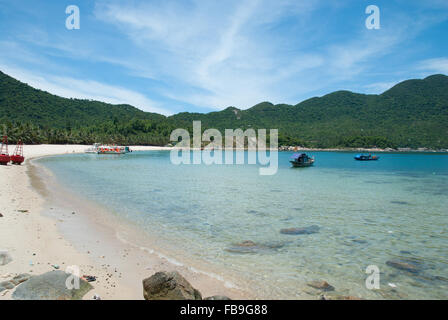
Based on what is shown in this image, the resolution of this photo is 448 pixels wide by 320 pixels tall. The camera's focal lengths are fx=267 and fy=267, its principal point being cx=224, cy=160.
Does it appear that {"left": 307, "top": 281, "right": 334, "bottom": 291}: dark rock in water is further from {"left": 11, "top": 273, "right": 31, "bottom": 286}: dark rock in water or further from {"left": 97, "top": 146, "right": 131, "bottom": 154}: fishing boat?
{"left": 97, "top": 146, "right": 131, "bottom": 154}: fishing boat

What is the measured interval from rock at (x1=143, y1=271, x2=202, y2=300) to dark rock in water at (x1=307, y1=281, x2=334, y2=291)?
351 cm

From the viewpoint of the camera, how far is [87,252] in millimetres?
9289

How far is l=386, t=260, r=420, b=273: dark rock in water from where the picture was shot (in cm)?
899

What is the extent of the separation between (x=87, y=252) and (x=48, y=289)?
3.52 m

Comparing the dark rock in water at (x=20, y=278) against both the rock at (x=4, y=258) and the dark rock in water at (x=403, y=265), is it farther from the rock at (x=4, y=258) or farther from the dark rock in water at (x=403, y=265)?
the dark rock in water at (x=403, y=265)

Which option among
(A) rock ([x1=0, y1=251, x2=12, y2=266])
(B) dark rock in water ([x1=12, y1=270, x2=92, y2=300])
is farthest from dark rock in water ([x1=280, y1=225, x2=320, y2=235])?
(A) rock ([x1=0, y1=251, x2=12, y2=266])

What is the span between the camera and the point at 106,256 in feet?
29.8

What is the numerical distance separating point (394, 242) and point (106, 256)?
11.8m

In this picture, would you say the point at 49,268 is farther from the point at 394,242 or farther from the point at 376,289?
the point at 394,242

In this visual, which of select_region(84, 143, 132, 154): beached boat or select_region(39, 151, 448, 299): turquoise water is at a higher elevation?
select_region(84, 143, 132, 154): beached boat

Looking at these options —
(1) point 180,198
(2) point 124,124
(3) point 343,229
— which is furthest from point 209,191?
(2) point 124,124

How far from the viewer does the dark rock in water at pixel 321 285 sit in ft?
24.9

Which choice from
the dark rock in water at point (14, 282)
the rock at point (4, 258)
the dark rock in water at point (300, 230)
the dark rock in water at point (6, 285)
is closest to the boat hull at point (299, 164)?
the dark rock in water at point (300, 230)

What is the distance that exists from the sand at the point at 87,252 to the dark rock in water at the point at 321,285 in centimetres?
203
